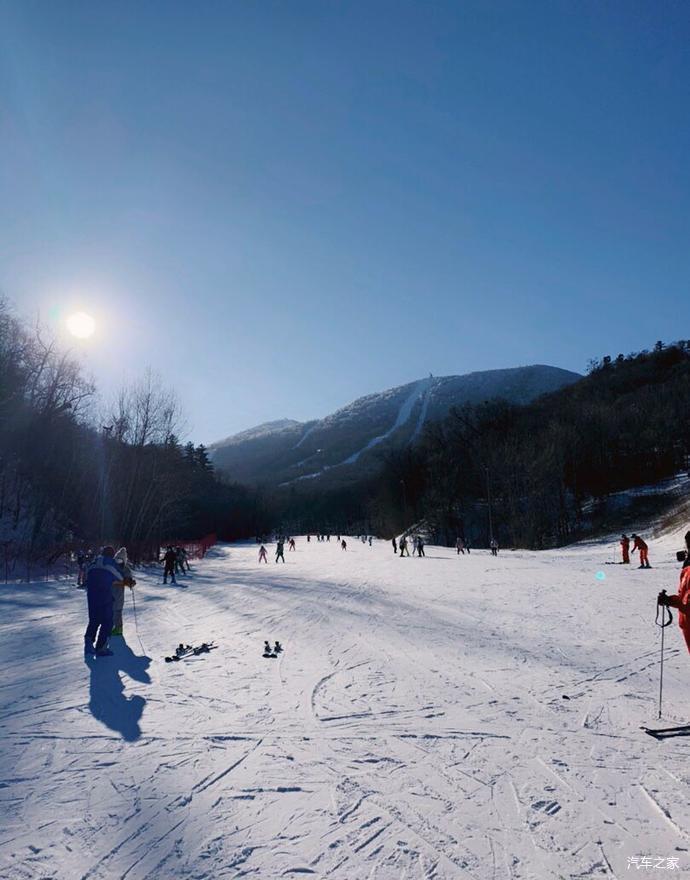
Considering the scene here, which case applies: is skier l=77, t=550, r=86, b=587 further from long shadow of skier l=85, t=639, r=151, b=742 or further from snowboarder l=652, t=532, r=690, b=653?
snowboarder l=652, t=532, r=690, b=653

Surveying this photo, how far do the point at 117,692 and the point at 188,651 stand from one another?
87.9 inches

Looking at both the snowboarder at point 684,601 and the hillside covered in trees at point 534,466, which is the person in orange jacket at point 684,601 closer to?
the snowboarder at point 684,601

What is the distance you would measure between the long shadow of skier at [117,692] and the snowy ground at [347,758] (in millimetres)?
40

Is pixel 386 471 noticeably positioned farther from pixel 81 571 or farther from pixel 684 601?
pixel 684 601

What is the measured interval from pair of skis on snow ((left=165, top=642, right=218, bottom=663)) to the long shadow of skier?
40 cm

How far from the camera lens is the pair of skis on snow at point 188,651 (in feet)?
27.5

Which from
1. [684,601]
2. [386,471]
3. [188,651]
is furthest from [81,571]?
[386,471]

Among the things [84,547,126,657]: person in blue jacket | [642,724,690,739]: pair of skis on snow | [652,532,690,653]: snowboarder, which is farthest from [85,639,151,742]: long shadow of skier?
[652,532,690,653]: snowboarder

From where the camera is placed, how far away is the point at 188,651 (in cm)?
890

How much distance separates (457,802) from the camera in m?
3.96

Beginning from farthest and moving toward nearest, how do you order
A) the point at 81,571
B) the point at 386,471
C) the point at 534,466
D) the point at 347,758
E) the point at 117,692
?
the point at 386,471 → the point at 534,466 → the point at 81,571 → the point at 117,692 → the point at 347,758

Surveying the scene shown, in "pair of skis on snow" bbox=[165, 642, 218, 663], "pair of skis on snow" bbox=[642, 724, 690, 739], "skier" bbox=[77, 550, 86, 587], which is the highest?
"skier" bbox=[77, 550, 86, 587]

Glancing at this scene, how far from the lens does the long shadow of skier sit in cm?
563

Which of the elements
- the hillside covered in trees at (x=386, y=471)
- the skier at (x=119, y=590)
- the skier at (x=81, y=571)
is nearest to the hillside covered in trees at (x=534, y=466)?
the hillside covered in trees at (x=386, y=471)
